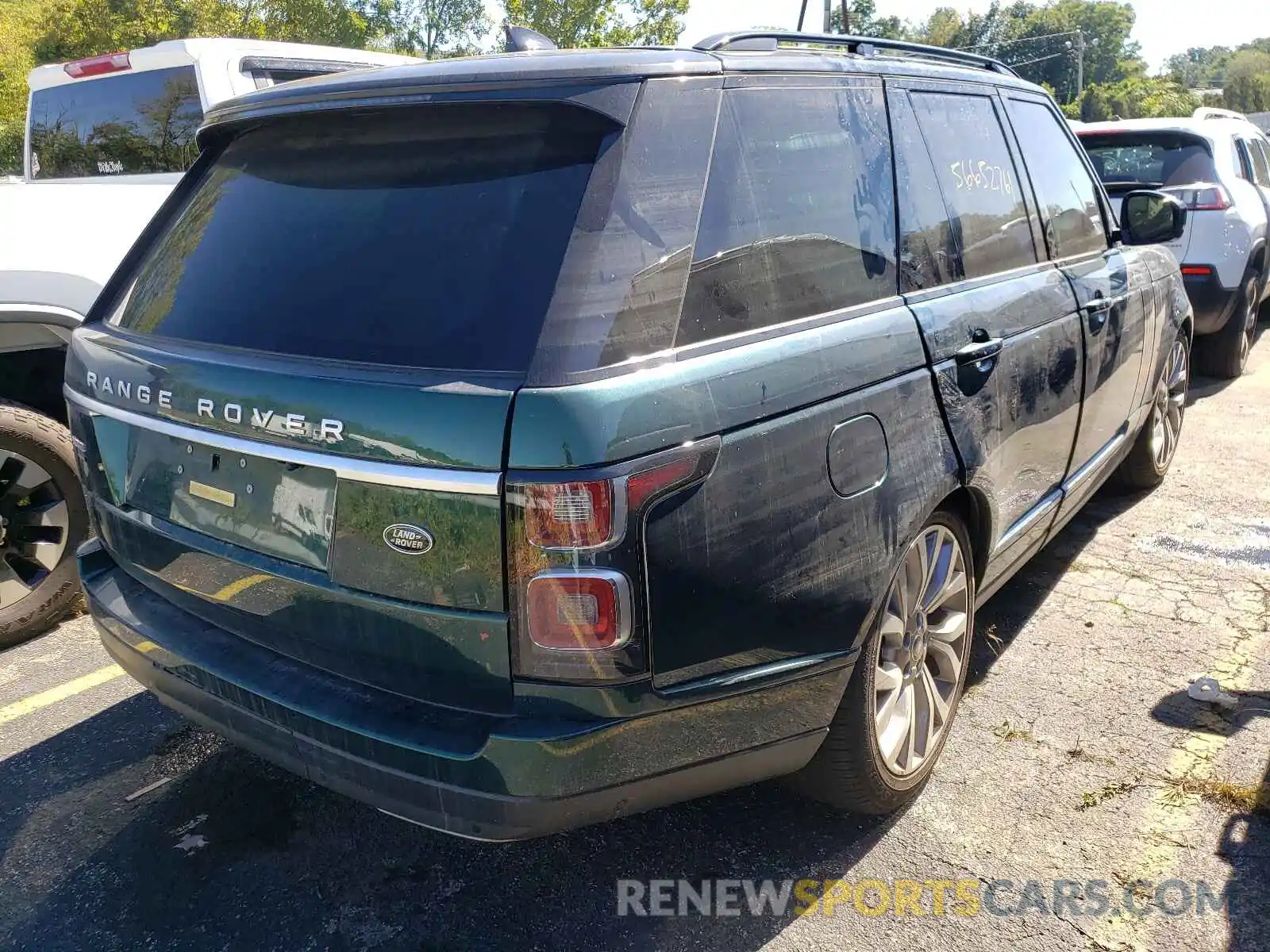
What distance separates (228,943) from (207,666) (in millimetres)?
640

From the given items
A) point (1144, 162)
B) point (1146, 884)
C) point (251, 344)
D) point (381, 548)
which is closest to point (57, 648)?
point (251, 344)

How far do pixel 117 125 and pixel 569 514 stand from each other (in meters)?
5.22

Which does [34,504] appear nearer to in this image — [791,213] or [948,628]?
[791,213]

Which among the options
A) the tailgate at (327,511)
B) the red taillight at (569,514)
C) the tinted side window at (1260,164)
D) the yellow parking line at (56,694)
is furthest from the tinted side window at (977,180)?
the tinted side window at (1260,164)

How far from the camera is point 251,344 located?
2.20m

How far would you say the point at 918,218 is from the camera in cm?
274

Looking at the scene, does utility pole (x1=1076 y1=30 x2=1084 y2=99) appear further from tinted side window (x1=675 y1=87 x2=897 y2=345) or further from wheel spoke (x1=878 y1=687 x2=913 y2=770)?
wheel spoke (x1=878 y1=687 x2=913 y2=770)

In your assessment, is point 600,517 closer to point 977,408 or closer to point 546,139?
point 546,139

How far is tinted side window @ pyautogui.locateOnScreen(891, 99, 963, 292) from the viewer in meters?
2.67

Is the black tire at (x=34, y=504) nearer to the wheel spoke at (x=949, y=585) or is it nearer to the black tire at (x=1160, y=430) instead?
the wheel spoke at (x=949, y=585)

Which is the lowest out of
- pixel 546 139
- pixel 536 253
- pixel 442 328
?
pixel 442 328

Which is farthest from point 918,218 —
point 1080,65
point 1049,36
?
point 1049,36

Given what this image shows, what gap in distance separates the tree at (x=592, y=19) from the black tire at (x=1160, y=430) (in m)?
20.1

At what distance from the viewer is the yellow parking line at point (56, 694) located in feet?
11.0
